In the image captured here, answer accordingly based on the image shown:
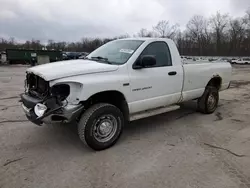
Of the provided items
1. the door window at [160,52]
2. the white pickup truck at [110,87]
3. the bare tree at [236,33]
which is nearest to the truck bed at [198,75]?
the white pickup truck at [110,87]

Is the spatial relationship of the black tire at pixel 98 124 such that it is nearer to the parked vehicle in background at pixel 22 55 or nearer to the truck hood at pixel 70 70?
the truck hood at pixel 70 70

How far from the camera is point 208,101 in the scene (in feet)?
20.3

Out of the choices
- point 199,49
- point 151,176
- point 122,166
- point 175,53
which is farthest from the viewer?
point 199,49

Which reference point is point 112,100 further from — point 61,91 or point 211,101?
point 211,101

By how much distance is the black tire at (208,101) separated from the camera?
6102mm

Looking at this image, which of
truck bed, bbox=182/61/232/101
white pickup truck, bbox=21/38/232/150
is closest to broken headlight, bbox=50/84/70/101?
white pickup truck, bbox=21/38/232/150

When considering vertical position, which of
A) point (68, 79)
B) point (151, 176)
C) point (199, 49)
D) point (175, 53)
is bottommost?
point (151, 176)

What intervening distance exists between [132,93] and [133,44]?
107cm

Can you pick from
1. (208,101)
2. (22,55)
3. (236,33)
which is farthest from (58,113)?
(236,33)

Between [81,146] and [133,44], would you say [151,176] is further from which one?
[133,44]

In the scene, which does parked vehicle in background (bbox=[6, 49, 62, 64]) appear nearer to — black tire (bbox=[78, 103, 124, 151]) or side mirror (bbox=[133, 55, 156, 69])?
side mirror (bbox=[133, 55, 156, 69])

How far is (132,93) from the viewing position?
14.1ft

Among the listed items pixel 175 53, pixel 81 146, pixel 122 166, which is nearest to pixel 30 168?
pixel 81 146

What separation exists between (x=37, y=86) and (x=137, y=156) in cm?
207
